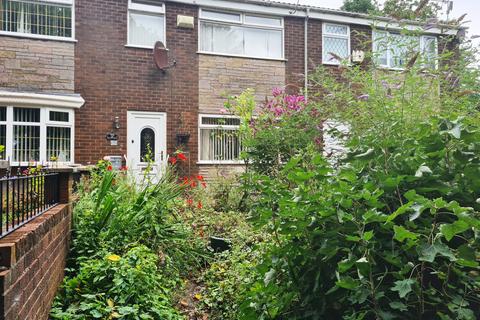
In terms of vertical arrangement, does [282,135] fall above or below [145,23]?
below

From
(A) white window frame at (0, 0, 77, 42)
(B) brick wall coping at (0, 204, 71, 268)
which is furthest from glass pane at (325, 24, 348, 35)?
(B) brick wall coping at (0, 204, 71, 268)

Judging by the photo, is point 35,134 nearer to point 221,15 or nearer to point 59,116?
point 59,116

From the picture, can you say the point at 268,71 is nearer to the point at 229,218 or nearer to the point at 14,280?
the point at 229,218

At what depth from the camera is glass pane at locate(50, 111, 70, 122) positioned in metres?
10.3

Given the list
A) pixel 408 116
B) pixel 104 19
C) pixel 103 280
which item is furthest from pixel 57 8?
pixel 408 116

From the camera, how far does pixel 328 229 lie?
2.02 metres

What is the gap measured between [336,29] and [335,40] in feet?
1.16

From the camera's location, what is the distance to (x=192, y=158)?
458 inches

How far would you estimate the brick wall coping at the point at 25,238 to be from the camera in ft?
6.43

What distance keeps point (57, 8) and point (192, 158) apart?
17.2 ft

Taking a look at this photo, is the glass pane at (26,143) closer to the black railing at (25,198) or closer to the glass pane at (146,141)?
the glass pane at (146,141)

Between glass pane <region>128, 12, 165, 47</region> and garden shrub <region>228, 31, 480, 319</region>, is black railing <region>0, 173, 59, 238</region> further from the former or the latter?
glass pane <region>128, 12, 165, 47</region>

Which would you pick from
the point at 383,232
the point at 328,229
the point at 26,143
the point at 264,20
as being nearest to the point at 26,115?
the point at 26,143

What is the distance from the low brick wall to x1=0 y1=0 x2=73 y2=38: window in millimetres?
8447
